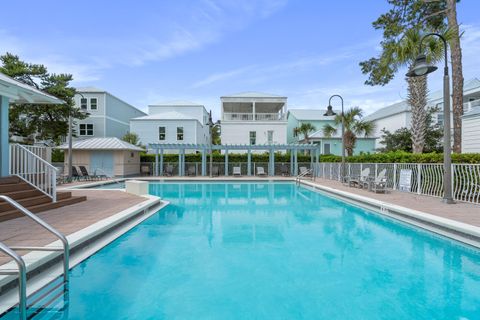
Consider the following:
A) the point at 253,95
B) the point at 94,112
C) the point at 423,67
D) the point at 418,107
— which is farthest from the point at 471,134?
the point at 94,112

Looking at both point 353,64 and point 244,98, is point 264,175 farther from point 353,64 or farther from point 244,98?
point 353,64

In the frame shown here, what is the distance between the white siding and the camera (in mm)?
17094

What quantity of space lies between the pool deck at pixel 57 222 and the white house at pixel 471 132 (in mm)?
19420

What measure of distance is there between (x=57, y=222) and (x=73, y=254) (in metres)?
1.86

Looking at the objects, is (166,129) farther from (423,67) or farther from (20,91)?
(423,67)

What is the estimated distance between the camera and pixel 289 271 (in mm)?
4695

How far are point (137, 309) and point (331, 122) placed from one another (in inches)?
1552

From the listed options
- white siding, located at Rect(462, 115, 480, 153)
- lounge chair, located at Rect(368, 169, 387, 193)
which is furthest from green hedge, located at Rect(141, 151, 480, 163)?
white siding, located at Rect(462, 115, 480, 153)

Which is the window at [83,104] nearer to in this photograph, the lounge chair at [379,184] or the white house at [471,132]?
the lounge chair at [379,184]

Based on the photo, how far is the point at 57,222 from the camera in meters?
6.26

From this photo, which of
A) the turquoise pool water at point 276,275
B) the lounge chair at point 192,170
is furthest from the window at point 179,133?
the turquoise pool water at point 276,275

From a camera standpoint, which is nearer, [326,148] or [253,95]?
[253,95]

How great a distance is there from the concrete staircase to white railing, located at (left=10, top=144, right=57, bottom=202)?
0.46 ft

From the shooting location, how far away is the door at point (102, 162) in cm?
2369
